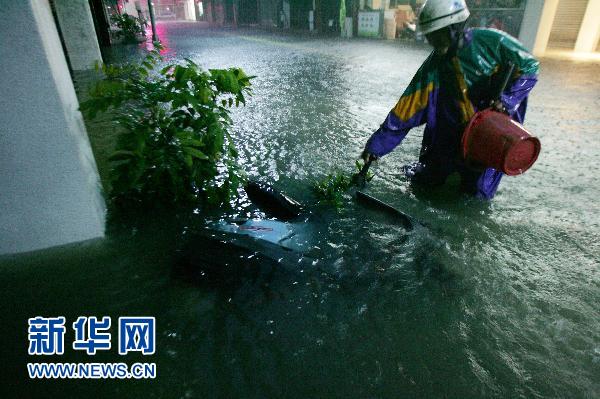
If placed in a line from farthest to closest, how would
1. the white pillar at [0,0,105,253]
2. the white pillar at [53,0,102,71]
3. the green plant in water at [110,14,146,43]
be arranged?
the green plant in water at [110,14,146,43]
the white pillar at [53,0,102,71]
the white pillar at [0,0,105,253]

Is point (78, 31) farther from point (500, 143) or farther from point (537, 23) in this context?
point (537, 23)

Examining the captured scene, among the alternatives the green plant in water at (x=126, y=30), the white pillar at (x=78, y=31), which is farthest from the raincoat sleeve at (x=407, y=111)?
the green plant in water at (x=126, y=30)

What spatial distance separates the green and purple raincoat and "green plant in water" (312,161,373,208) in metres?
0.54

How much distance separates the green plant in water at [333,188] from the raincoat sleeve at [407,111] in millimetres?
403

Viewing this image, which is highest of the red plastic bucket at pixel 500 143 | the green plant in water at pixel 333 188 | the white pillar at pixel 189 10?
the white pillar at pixel 189 10

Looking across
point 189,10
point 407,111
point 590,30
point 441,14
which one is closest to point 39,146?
point 407,111

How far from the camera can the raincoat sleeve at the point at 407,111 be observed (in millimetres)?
2965

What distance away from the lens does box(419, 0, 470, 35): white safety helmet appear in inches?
99.1

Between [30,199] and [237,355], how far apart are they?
1848mm

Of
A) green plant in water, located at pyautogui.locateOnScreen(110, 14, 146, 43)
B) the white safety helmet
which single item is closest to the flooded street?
the white safety helmet

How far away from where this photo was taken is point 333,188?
338cm

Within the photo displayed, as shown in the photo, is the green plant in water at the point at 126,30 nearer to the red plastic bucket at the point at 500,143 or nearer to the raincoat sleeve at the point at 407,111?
the raincoat sleeve at the point at 407,111

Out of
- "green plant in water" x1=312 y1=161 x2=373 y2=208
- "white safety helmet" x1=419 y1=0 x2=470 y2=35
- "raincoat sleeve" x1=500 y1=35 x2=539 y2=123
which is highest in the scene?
"white safety helmet" x1=419 y1=0 x2=470 y2=35

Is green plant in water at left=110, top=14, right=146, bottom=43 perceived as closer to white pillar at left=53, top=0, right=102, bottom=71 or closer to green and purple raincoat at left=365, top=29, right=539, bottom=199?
white pillar at left=53, top=0, right=102, bottom=71
